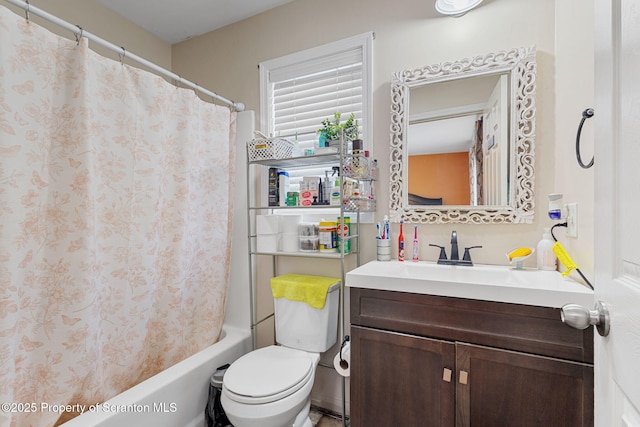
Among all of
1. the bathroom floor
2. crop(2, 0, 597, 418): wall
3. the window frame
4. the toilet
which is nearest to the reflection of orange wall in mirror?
crop(2, 0, 597, 418): wall

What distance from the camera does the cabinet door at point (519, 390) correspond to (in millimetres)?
971

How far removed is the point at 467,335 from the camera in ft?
3.67

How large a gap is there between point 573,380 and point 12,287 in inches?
75.6

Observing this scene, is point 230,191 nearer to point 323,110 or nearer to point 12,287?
point 323,110

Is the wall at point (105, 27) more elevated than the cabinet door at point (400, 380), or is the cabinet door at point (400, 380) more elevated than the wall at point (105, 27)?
the wall at point (105, 27)

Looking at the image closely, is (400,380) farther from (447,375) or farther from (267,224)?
(267,224)

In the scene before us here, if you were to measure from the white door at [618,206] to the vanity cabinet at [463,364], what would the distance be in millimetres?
417

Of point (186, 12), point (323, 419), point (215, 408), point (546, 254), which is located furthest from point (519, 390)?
point (186, 12)

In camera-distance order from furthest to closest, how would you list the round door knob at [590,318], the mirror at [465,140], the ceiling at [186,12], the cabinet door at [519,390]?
the ceiling at [186,12] → the mirror at [465,140] → the cabinet door at [519,390] → the round door knob at [590,318]

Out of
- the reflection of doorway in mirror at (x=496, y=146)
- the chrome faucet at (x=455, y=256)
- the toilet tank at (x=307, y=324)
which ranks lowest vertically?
the toilet tank at (x=307, y=324)

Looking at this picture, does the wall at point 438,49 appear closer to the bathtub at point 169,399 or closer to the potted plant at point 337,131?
the potted plant at point 337,131

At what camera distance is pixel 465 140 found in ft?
5.12

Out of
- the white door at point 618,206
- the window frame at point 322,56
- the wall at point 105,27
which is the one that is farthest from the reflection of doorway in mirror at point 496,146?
the wall at point 105,27

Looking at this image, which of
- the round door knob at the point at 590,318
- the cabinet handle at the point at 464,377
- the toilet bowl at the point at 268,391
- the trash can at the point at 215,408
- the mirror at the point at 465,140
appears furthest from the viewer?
the trash can at the point at 215,408
